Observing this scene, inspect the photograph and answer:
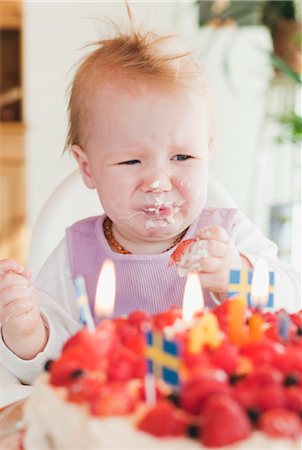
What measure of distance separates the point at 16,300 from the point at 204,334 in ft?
1.44

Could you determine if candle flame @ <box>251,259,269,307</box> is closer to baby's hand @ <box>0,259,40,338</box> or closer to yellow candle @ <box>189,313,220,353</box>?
yellow candle @ <box>189,313,220,353</box>

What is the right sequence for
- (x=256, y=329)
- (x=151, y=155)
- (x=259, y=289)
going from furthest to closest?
1. (x=151, y=155)
2. (x=259, y=289)
3. (x=256, y=329)

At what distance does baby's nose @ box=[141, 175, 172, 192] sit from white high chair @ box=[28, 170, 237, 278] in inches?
18.8

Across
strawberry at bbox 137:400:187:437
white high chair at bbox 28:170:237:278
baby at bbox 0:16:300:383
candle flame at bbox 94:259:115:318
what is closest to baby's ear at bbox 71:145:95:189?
baby at bbox 0:16:300:383

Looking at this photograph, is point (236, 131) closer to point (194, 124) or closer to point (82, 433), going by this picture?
point (194, 124)

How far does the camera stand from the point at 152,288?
1609 millimetres

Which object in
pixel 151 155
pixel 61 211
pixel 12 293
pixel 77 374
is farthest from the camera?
pixel 61 211

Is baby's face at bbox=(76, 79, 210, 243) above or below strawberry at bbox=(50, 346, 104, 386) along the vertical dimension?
above

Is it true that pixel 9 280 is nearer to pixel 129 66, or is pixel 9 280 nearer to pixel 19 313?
pixel 19 313

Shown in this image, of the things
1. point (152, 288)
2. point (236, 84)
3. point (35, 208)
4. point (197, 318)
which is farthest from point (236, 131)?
point (197, 318)

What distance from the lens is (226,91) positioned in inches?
175

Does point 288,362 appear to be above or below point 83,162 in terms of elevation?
below

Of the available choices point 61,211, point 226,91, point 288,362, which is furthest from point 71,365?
point 226,91

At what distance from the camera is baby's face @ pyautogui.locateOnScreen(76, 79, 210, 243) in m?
1.44
